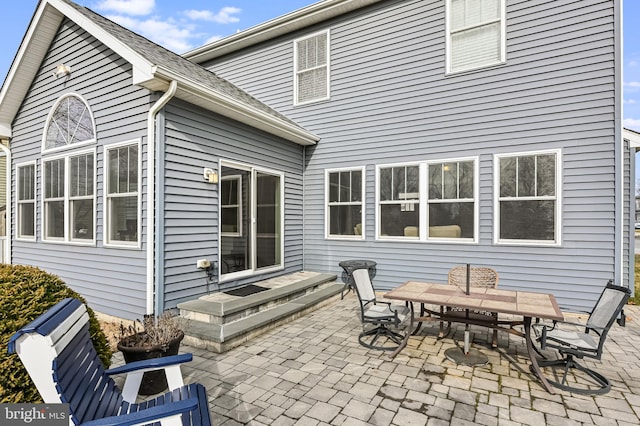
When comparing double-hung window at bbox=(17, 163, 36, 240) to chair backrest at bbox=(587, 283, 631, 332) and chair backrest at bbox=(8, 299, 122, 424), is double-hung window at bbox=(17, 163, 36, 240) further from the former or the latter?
chair backrest at bbox=(587, 283, 631, 332)

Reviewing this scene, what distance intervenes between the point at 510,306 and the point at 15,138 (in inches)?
383

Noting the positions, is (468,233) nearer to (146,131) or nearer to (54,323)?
(146,131)

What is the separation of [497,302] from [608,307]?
1021 millimetres

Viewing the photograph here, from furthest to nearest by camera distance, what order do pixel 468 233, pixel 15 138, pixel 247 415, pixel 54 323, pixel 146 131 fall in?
pixel 15 138 → pixel 468 233 → pixel 146 131 → pixel 247 415 → pixel 54 323

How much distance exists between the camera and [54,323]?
177cm

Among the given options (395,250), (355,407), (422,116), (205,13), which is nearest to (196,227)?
(355,407)

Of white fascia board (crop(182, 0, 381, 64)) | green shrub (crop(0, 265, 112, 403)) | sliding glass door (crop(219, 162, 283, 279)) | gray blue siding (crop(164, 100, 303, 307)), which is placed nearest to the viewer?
green shrub (crop(0, 265, 112, 403))

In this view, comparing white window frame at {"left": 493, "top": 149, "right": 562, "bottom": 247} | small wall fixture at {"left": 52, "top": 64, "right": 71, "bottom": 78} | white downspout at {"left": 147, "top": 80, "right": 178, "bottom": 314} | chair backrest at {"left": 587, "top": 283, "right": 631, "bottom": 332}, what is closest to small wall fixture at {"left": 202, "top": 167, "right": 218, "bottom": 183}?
white downspout at {"left": 147, "top": 80, "right": 178, "bottom": 314}

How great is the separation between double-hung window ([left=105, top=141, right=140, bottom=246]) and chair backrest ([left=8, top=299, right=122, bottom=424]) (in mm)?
2890

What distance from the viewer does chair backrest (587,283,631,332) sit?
309 centimetres

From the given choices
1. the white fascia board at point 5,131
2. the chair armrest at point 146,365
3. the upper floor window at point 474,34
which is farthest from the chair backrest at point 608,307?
the white fascia board at point 5,131

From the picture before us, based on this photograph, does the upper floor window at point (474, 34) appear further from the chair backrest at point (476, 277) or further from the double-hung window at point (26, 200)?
the double-hung window at point (26, 200)

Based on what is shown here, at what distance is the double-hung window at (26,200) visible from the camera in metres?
6.75

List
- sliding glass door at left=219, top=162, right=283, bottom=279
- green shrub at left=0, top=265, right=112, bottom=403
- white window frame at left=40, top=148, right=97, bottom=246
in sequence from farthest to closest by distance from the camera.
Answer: sliding glass door at left=219, top=162, right=283, bottom=279
white window frame at left=40, top=148, right=97, bottom=246
green shrub at left=0, top=265, right=112, bottom=403
